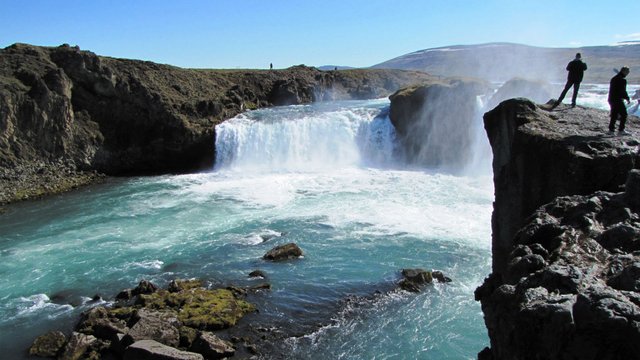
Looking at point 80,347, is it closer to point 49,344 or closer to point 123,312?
point 49,344

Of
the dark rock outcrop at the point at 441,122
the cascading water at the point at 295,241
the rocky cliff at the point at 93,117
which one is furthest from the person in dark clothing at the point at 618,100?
the rocky cliff at the point at 93,117

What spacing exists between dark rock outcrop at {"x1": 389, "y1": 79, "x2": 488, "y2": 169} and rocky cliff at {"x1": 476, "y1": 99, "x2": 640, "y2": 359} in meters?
21.0

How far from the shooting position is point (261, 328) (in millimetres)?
13234

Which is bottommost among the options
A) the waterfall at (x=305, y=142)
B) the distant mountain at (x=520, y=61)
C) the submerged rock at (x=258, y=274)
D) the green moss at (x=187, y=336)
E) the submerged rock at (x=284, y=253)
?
the green moss at (x=187, y=336)

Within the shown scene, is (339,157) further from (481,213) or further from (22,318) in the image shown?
(22,318)

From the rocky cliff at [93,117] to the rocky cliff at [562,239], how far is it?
2629cm

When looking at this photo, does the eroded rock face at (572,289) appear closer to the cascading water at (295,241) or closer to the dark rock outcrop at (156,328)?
the cascading water at (295,241)

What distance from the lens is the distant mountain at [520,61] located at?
86.2 m

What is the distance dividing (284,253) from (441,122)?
20.2 metres

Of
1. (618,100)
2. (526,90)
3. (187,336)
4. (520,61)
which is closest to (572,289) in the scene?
(618,100)

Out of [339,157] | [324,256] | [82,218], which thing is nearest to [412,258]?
[324,256]

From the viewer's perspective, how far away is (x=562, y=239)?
671 cm

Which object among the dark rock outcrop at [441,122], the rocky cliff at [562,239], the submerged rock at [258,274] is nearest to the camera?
the rocky cliff at [562,239]

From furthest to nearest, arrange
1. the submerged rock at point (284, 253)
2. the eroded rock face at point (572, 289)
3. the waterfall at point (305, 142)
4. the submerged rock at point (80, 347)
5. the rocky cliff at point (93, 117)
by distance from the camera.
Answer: the waterfall at point (305, 142) → the rocky cliff at point (93, 117) → the submerged rock at point (284, 253) → the submerged rock at point (80, 347) → the eroded rock face at point (572, 289)
